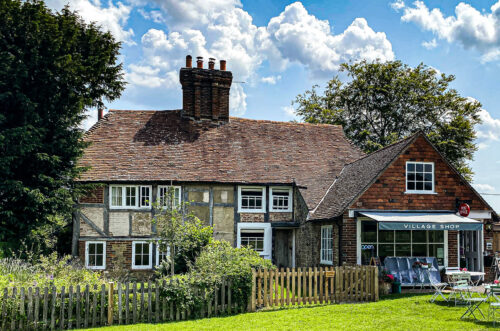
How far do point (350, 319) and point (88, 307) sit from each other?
6435 mm

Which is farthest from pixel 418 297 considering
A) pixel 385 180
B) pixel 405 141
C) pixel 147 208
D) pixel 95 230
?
pixel 95 230

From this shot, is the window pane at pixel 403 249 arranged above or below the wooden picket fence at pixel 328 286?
above

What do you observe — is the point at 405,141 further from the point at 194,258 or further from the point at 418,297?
the point at 194,258

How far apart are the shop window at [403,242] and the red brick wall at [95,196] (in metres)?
11.3

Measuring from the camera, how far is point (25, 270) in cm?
1380

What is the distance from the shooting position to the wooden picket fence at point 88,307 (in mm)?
11055

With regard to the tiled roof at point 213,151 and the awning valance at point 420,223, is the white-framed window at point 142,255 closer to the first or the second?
the tiled roof at point 213,151

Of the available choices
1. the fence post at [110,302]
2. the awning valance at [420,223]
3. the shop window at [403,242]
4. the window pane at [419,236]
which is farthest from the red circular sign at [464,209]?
the fence post at [110,302]

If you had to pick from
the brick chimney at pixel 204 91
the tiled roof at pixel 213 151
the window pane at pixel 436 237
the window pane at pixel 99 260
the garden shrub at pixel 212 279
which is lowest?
the window pane at pixel 99 260

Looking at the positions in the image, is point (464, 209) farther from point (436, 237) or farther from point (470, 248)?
point (470, 248)

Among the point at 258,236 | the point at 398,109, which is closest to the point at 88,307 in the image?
the point at 258,236

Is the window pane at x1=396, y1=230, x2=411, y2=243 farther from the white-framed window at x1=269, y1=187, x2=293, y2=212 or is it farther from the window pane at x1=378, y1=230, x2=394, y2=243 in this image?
the white-framed window at x1=269, y1=187, x2=293, y2=212

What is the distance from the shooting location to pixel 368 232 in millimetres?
17266

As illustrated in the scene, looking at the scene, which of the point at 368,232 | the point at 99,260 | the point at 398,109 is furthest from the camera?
the point at 398,109
